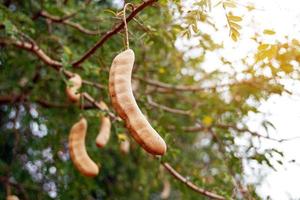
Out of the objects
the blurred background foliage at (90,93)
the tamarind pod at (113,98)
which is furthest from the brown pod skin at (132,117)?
the blurred background foliage at (90,93)

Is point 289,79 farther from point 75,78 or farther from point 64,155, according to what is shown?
point 64,155

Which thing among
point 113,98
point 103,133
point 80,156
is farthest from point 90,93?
point 113,98

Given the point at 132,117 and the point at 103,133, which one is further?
the point at 103,133

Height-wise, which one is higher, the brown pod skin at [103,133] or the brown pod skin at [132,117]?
the brown pod skin at [132,117]

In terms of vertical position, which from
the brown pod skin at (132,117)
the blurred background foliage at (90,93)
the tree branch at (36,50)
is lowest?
the blurred background foliage at (90,93)

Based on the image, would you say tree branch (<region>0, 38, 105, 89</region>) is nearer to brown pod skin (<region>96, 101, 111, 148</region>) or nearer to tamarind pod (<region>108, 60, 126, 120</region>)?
brown pod skin (<region>96, 101, 111, 148</region>)

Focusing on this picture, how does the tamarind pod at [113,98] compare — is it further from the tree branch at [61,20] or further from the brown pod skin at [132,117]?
the tree branch at [61,20]

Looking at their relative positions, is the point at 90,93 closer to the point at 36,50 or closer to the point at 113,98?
the point at 36,50

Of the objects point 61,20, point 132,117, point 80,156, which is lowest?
point 80,156

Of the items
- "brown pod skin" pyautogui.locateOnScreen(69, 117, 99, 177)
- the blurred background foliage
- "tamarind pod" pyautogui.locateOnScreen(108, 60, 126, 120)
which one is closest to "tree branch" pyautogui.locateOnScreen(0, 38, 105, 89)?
the blurred background foliage

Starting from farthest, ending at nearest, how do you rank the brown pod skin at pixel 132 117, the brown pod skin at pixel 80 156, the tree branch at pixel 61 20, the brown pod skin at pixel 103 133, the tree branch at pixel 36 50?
1. the tree branch at pixel 61 20
2. the brown pod skin at pixel 103 133
3. the tree branch at pixel 36 50
4. the brown pod skin at pixel 80 156
5. the brown pod skin at pixel 132 117

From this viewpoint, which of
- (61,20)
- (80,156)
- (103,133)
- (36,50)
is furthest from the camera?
(61,20)

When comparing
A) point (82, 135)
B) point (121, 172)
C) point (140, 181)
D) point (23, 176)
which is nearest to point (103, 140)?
point (82, 135)

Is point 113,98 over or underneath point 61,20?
over
